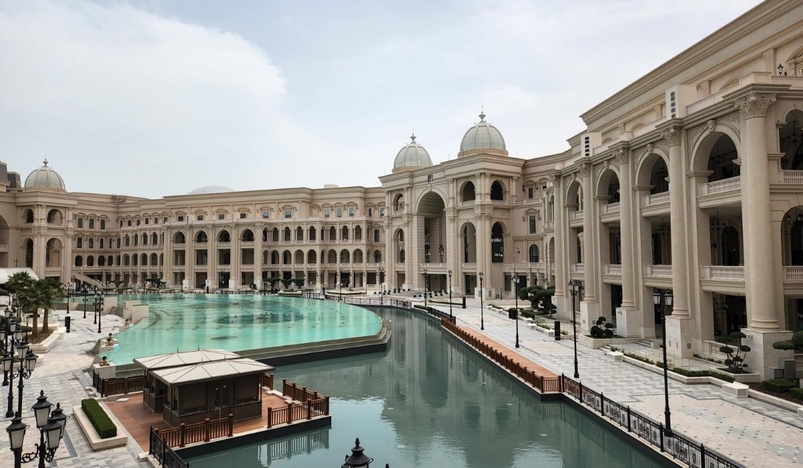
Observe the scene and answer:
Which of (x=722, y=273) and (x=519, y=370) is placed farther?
(x=722, y=273)

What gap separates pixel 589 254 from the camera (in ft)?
123

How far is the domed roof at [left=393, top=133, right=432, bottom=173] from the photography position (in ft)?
268

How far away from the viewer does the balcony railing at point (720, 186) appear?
81.2 feet

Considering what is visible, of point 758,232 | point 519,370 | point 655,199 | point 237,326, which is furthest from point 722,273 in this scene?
point 237,326

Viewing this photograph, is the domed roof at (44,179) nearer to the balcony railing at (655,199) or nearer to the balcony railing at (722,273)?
the balcony railing at (655,199)

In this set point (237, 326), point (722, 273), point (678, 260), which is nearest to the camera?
point (722, 273)

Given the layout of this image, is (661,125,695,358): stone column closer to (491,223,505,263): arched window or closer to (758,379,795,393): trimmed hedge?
(758,379,795,393): trimmed hedge

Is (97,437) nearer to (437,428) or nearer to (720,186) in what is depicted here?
(437,428)

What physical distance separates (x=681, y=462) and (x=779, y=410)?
757 cm

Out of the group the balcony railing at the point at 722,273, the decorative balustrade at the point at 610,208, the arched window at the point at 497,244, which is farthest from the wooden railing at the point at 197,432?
the arched window at the point at 497,244

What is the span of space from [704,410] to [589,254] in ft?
63.7

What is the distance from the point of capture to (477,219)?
2574 inches

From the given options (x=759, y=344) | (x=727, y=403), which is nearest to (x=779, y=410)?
(x=727, y=403)

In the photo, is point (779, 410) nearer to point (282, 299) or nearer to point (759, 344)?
point (759, 344)
